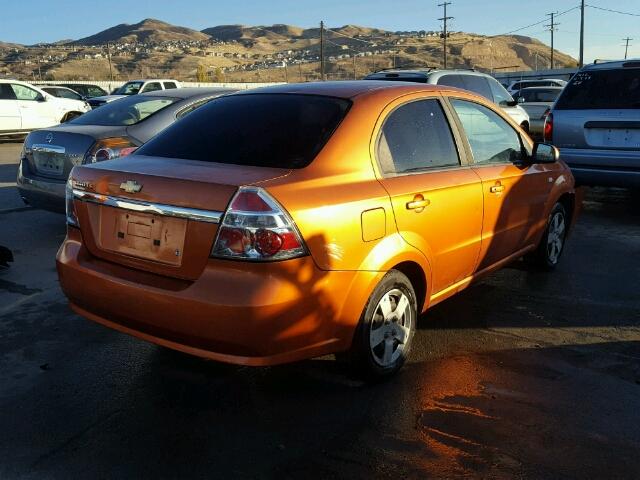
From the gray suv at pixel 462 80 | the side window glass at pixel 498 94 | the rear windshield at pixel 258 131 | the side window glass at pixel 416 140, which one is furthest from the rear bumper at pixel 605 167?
the rear windshield at pixel 258 131

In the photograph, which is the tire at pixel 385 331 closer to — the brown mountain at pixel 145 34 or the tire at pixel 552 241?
the tire at pixel 552 241

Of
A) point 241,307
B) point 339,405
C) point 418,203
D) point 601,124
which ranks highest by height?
point 601,124

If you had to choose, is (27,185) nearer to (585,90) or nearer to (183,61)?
(585,90)

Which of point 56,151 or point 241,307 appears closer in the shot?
point 241,307

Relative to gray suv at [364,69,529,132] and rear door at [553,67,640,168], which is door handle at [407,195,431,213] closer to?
rear door at [553,67,640,168]

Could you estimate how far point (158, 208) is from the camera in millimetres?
3055

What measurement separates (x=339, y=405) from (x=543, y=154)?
9.29ft

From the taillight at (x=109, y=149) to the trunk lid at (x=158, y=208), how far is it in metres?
3.01

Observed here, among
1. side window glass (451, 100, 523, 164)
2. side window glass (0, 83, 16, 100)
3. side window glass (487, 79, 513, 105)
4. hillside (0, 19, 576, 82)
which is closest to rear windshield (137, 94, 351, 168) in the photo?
side window glass (451, 100, 523, 164)

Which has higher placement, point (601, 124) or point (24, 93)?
point (24, 93)

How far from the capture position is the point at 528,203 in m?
4.96

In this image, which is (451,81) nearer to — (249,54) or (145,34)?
(249,54)

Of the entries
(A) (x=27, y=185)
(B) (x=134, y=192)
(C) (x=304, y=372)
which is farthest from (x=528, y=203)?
Result: (A) (x=27, y=185)

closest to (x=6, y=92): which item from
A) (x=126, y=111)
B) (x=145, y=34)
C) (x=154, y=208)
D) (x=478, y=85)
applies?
(x=126, y=111)
